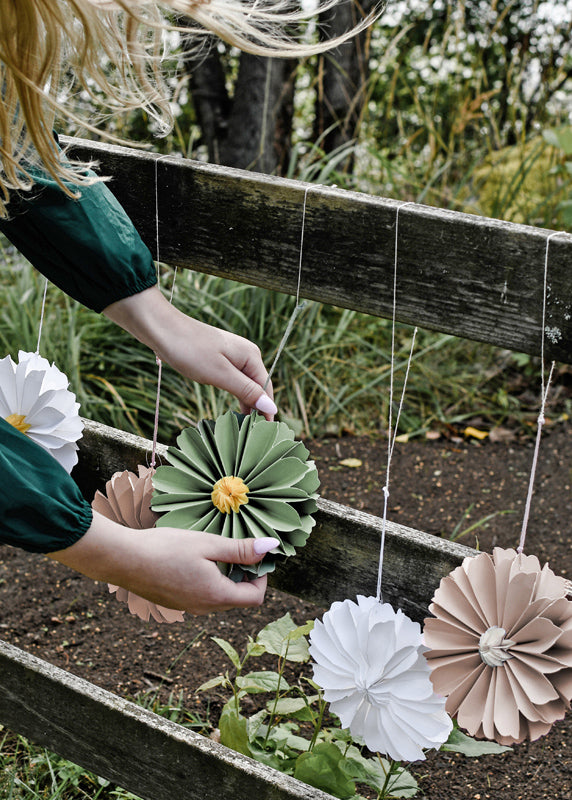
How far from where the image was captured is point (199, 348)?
135 cm

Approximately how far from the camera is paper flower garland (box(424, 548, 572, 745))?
1021mm

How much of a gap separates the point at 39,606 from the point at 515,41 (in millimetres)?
5372

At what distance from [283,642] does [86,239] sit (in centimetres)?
82

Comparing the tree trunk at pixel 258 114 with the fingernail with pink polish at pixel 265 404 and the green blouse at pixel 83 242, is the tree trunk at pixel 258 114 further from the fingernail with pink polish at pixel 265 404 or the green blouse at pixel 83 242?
the fingernail with pink polish at pixel 265 404

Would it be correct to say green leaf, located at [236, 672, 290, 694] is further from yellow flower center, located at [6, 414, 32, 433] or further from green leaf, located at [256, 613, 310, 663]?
yellow flower center, located at [6, 414, 32, 433]

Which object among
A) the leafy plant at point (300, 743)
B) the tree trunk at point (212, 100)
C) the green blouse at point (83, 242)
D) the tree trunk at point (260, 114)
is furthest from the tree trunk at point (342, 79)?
the leafy plant at point (300, 743)

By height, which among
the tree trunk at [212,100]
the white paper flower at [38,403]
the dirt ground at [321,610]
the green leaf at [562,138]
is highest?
the tree trunk at [212,100]

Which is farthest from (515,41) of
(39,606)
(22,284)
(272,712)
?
(272,712)

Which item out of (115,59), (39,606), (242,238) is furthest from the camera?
(39,606)

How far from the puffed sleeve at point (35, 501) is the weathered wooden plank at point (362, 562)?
402 millimetres

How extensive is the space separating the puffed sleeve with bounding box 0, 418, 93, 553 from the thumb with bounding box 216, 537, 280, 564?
0.59 feet

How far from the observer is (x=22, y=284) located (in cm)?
351

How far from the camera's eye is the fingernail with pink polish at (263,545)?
114 centimetres

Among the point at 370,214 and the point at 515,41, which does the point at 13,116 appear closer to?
the point at 370,214
